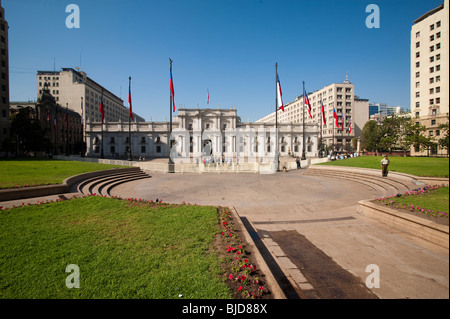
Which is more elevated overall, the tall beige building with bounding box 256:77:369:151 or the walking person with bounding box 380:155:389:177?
the tall beige building with bounding box 256:77:369:151

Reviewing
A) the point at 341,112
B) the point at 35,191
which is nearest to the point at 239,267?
the point at 35,191

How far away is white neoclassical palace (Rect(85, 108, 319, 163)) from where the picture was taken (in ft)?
207

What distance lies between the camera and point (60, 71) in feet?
254

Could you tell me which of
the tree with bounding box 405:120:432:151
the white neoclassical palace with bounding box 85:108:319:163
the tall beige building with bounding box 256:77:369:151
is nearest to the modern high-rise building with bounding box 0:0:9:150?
the white neoclassical palace with bounding box 85:108:319:163

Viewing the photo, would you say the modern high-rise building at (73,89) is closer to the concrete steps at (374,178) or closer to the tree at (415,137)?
the concrete steps at (374,178)

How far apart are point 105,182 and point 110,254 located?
43.4 feet

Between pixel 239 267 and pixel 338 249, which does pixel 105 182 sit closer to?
pixel 239 267

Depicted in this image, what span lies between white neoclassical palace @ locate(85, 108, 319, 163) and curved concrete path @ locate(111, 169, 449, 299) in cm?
5322

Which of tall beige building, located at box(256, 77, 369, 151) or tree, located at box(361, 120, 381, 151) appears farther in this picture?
tall beige building, located at box(256, 77, 369, 151)

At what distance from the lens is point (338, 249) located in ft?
18.0

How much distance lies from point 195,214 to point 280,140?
63.9 meters

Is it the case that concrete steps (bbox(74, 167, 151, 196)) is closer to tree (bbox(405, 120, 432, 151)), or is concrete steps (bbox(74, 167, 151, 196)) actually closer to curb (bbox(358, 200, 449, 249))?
curb (bbox(358, 200, 449, 249))
